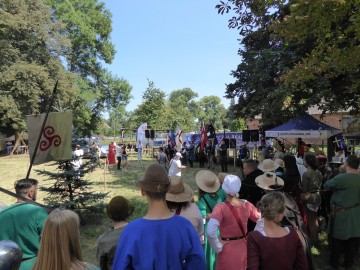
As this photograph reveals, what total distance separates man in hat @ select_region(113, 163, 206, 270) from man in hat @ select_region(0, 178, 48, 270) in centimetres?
142

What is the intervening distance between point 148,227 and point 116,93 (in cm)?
4382

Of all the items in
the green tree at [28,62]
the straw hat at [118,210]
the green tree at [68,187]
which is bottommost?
the green tree at [68,187]

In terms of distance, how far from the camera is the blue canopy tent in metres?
12.9

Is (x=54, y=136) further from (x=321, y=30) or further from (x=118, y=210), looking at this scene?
(x=321, y=30)

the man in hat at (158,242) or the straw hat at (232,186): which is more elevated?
the straw hat at (232,186)

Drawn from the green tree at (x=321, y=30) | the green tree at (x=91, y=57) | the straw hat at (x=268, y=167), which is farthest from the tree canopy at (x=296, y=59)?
the green tree at (x=91, y=57)

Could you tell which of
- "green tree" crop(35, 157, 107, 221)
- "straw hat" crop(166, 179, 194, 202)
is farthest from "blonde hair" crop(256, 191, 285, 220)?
"green tree" crop(35, 157, 107, 221)

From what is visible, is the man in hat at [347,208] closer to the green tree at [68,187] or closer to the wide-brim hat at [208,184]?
the wide-brim hat at [208,184]

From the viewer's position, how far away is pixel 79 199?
8.44m

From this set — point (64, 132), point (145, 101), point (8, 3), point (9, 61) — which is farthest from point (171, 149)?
point (8, 3)

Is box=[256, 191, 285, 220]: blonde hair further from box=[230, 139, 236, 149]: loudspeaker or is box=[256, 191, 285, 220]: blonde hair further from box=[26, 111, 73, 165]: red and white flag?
box=[230, 139, 236, 149]: loudspeaker

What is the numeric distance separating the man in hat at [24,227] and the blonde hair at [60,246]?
112 cm

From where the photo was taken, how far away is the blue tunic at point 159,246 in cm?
209

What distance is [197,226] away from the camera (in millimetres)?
3900
